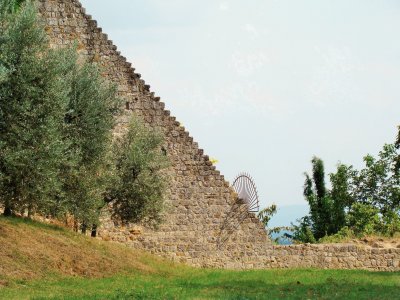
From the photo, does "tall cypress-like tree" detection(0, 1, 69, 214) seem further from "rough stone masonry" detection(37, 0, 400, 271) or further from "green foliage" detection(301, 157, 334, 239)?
"green foliage" detection(301, 157, 334, 239)

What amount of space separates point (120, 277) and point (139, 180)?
5.88m

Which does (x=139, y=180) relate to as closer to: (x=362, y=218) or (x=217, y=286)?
(x=217, y=286)

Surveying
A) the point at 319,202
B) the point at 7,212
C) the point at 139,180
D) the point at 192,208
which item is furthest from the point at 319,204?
the point at 7,212

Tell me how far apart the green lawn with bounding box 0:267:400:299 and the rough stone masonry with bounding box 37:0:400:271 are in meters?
3.42

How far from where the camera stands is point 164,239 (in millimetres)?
36500

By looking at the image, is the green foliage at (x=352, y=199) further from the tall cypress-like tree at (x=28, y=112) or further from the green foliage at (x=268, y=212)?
the tall cypress-like tree at (x=28, y=112)

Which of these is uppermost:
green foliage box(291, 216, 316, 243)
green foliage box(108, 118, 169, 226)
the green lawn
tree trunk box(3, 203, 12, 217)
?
green foliage box(291, 216, 316, 243)

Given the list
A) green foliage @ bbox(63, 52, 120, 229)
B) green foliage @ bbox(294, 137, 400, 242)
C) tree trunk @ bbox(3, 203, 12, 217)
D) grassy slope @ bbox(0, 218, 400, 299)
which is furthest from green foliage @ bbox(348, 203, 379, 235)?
tree trunk @ bbox(3, 203, 12, 217)

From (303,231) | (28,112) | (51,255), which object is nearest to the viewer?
(28,112)

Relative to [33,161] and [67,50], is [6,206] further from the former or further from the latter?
[67,50]

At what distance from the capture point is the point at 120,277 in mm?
27328

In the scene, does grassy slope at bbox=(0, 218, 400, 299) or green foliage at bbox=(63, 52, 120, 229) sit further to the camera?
green foliage at bbox=(63, 52, 120, 229)

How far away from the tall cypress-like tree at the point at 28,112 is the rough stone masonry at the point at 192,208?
911cm

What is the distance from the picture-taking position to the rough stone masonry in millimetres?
36562
